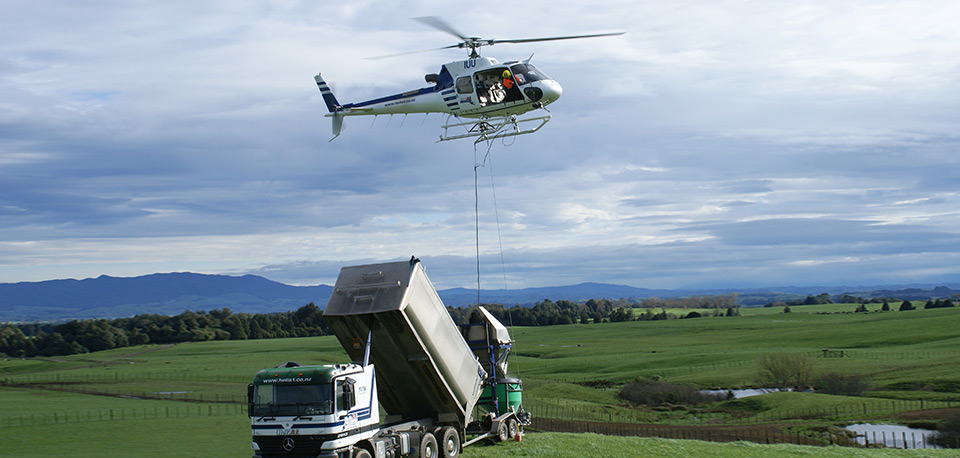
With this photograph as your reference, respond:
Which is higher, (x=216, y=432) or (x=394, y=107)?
(x=394, y=107)

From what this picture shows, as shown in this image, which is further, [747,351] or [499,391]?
[747,351]

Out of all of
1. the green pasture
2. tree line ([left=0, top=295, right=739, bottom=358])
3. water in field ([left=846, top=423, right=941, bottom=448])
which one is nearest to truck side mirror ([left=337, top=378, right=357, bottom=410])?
the green pasture

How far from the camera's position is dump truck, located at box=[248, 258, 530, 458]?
18.9 metres

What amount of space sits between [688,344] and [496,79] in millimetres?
94307

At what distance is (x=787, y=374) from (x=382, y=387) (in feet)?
176

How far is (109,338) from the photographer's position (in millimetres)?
139625

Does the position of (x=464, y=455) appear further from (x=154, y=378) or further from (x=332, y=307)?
(x=154, y=378)

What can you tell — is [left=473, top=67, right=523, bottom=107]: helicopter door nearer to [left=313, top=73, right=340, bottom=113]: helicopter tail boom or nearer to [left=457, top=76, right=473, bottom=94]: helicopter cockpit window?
[left=457, top=76, right=473, bottom=94]: helicopter cockpit window

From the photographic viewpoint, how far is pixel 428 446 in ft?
71.0

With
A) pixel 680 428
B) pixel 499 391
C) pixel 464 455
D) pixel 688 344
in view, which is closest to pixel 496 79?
pixel 499 391

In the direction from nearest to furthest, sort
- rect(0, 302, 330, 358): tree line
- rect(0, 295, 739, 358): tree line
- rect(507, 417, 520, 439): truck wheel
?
→ rect(507, 417, 520, 439): truck wheel < rect(0, 302, 330, 358): tree line < rect(0, 295, 739, 358): tree line

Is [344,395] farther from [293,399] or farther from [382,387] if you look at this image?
[382,387]

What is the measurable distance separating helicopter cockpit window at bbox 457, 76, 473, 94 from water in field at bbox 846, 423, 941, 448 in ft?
79.3

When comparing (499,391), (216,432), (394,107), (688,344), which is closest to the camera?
(499,391)
